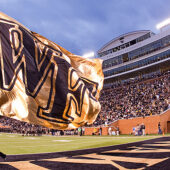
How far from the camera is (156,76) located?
40781 millimetres

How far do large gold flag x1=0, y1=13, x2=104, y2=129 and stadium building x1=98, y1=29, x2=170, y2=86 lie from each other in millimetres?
38469

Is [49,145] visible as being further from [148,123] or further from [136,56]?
[136,56]

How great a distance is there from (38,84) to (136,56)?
45.6m

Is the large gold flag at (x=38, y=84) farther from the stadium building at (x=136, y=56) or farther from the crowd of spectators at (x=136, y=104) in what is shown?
the stadium building at (x=136, y=56)

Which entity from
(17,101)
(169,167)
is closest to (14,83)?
(17,101)

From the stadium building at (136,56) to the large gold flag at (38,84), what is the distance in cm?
3847

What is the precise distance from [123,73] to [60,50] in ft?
144

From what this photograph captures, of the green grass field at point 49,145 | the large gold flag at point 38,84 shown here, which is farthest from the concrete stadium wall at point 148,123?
the large gold flag at point 38,84

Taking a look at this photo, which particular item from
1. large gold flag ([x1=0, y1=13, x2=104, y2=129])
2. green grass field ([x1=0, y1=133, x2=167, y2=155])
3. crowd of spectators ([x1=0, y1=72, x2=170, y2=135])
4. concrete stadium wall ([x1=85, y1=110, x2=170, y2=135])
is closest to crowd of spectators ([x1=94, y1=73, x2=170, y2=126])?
crowd of spectators ([x1=0, y1=72, x2=170, y2=135])

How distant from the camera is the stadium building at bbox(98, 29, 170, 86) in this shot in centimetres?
4259

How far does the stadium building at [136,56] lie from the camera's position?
42594 mm

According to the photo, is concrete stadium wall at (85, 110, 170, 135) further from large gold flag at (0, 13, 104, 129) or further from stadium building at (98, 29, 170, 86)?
large gold flag at (0, 13, 104, 129)

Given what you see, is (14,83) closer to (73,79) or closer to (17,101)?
(17,101)

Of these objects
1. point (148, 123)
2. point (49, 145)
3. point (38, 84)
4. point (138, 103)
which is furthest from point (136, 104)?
point (38, 84)
